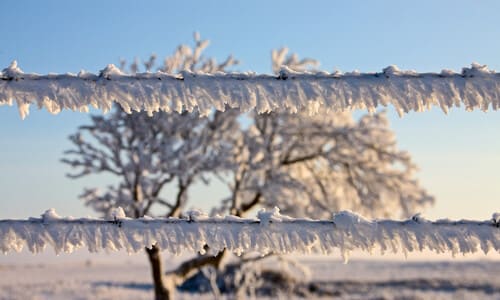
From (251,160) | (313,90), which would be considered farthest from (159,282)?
(313,90)

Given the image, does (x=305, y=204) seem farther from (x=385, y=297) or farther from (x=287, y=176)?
(x=385, y=297)

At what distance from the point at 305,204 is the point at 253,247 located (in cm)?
1163

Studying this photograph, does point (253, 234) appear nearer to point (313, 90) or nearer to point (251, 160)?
point (313, 90)

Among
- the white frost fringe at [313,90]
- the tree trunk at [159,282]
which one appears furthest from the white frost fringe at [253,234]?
the tree trunk at [159,282]

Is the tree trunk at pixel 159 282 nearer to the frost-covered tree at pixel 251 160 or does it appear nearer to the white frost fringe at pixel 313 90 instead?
the frost-covered tree at pixel 251 160

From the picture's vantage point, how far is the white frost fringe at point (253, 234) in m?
2.51

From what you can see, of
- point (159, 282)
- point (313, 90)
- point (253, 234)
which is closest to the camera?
point (253, 234)

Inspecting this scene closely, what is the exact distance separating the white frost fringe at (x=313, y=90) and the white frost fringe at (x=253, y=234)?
0.51 m

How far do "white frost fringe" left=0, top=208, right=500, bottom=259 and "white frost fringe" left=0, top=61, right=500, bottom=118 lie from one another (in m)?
0.51

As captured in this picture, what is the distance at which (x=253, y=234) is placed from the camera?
2578mm

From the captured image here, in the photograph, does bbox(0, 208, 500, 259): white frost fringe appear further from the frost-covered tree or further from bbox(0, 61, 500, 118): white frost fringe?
the frost-covered tree

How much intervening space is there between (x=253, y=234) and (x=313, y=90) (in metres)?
0.69

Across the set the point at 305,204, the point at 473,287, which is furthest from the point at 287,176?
the point at 473,287

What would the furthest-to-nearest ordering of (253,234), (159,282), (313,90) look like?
(159,282)
(313,90)
(253,234)
